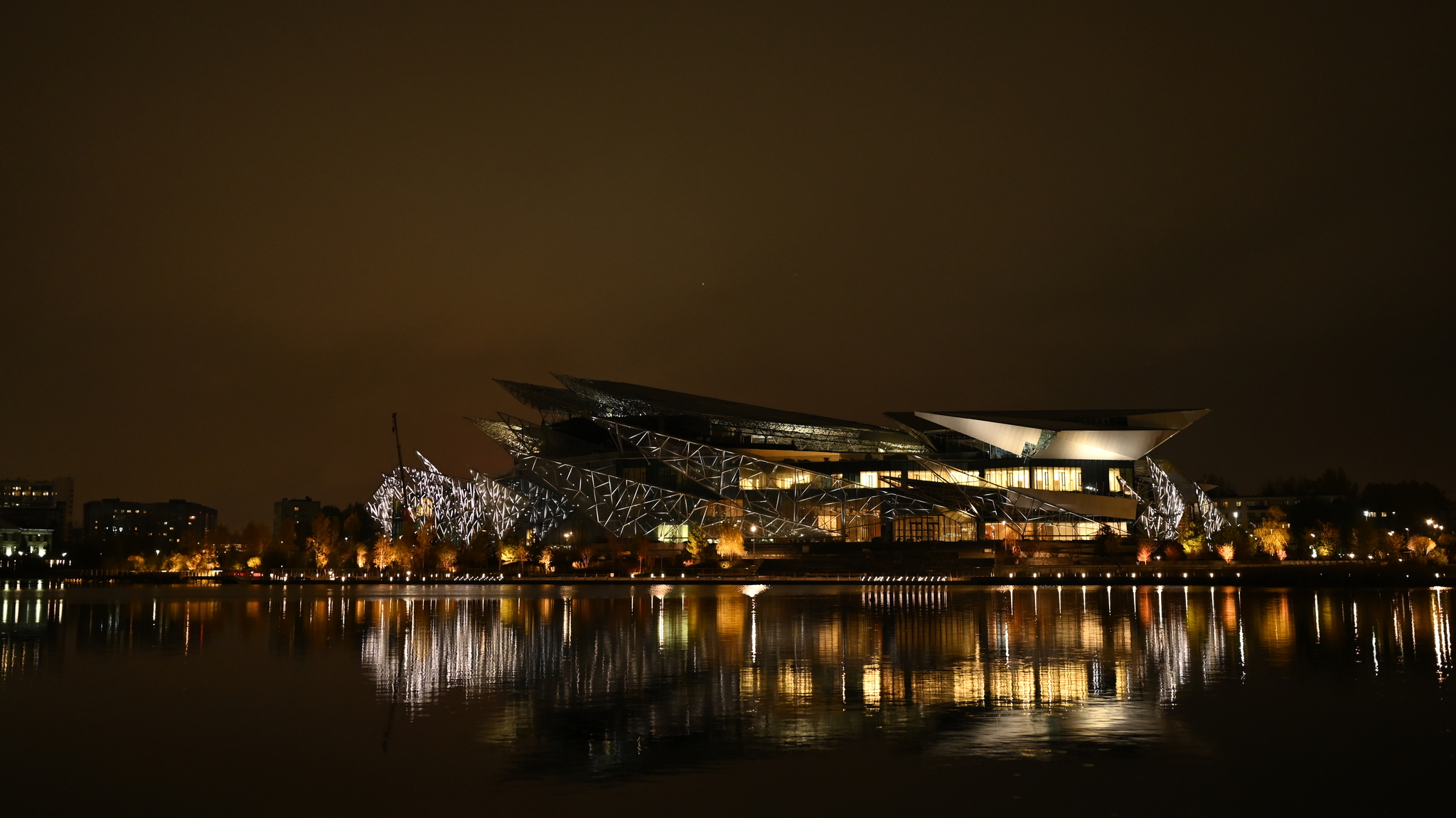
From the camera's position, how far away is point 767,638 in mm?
22922

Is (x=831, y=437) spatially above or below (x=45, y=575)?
above

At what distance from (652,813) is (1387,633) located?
20.2 m

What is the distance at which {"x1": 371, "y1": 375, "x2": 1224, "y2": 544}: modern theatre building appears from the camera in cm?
7362

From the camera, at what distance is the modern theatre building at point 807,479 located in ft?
242

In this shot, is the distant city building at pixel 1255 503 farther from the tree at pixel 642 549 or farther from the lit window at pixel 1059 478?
the tree at pixel 642 549

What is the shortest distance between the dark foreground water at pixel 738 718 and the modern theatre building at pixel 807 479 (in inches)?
1823

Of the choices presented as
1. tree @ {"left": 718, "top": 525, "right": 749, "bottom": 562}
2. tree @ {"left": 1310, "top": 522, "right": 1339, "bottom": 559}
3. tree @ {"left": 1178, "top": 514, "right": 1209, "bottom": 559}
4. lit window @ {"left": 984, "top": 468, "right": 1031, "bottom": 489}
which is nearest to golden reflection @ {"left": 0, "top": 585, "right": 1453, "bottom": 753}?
tree @ {"left": 1178, "top": 514, "right": 1209, "bottom": 559}

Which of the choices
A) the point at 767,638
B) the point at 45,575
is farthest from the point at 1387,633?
the point at 45,575

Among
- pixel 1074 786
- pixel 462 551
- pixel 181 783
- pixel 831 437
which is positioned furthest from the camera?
pixel 831 437

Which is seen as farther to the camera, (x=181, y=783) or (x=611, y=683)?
(x=611, y=683)

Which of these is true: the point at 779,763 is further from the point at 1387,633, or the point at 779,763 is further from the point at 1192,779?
the point at 1387,633

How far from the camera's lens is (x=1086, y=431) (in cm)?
7525

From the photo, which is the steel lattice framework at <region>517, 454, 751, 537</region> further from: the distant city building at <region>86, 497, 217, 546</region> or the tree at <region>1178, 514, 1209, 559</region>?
the distant city building at <region>86, 497, 217, 546</region>

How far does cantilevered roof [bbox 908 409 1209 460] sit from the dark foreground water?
48.8 m
